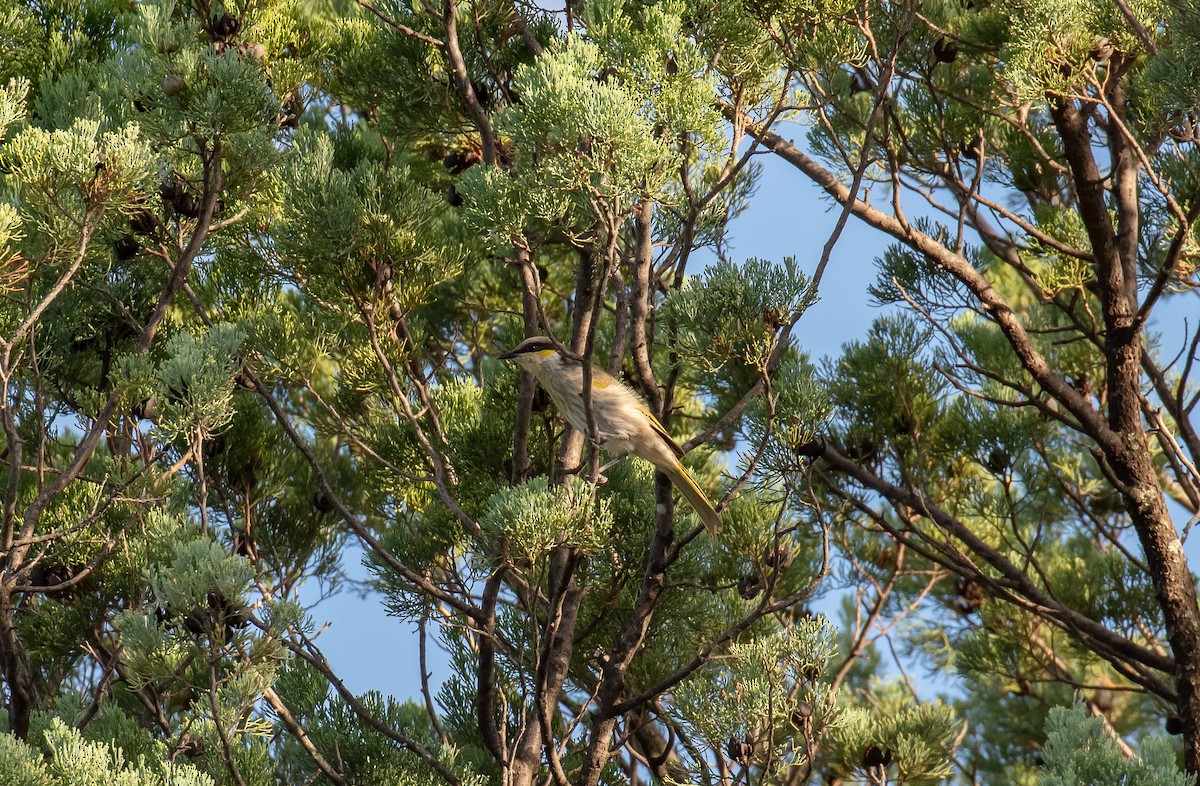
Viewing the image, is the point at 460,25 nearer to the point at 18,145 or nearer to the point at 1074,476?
the point at 18,145

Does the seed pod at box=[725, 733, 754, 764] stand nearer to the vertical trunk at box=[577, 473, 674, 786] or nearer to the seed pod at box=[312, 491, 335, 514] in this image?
the vertical trunk at box=[577, 473, 674, 786]

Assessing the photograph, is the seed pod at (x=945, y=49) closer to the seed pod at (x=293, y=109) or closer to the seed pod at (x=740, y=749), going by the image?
the seed pod at (x=293, y=109)

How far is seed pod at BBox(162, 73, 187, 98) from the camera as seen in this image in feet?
13.2

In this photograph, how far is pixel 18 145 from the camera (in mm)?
3740

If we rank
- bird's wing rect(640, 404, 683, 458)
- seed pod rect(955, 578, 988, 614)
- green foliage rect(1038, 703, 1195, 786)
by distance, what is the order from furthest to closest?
seed pod rect(955, 578, 988, 614)
bird's wing rect(640, 404, 683, 458)
green foliage rect(1038, 703, 1195, 786)

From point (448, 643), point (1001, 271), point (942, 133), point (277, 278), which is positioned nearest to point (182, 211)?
point (277, 278)

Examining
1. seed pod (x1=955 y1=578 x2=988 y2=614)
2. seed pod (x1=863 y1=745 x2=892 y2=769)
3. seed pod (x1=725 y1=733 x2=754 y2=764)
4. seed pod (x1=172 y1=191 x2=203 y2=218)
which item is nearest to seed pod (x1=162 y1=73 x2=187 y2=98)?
seed pod (x1=172 y1=191 x2=203 y2=218)

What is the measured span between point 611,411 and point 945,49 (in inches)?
82.6

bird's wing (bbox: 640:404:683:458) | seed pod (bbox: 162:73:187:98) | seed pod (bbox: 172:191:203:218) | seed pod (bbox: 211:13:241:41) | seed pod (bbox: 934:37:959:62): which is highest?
seed pod (bbox: 934:37:959:62)

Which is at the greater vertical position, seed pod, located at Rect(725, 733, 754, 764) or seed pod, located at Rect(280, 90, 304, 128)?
seed pod, located at Rect(280, 90, 304, 128)

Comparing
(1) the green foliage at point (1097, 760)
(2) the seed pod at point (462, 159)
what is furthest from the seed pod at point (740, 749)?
(2) the seed pod at point (462, 159)

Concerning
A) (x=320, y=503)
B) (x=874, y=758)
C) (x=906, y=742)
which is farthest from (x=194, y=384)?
(x=906, y=742)

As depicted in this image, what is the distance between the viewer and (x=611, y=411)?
4.54m

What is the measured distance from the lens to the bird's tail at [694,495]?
14.4ft
